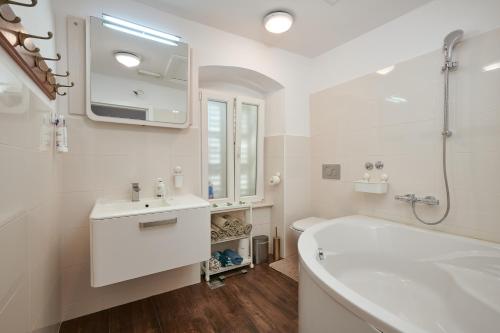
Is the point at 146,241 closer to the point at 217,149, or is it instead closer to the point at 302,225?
the point at 217,149

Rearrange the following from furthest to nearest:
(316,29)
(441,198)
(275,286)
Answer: (316,29)
(275,286)
(441,198)

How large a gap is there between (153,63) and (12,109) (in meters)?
1.23

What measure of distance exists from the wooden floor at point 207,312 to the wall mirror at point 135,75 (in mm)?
1360

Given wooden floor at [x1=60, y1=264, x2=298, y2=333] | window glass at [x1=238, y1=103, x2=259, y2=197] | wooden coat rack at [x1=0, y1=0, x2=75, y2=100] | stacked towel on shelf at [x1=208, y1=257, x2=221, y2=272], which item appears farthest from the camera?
window glass at [x1=238, y1=103, x2=259, y2=197]

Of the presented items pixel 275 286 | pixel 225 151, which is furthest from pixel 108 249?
pixel 225 151

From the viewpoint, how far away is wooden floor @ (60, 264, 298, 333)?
1384mm

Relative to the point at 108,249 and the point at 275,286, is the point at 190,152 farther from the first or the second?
the point at 275,286

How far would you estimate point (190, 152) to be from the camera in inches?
73.2

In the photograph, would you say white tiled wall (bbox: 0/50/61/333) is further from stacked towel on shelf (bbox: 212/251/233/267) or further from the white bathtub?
stacked towel on shelf (bbox: 212/251/233/267)

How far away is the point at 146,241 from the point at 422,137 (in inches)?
82.2

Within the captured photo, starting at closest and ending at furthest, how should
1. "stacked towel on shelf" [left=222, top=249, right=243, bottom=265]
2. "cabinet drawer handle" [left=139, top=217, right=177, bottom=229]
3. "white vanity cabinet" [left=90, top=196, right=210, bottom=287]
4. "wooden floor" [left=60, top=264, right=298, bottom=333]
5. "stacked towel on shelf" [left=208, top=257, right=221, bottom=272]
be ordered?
"white vanity cabinet" [left=90, top=196, right=210, bottom=287], "cabinet drawer handle" [left=139, top=217, right=177, bottom=229], "wooden floor" [left=60, top=264, right=298, bottom=333], "stacked towel on shelf" [left=208, top=257, right=221, bottom=272], "stacked towel on shelf" [left=222, top=249, right=243, bottom=265]

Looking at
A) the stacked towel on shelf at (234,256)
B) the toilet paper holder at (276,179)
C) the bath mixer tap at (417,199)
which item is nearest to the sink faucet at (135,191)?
the stacked towel on shelf at (234,256)

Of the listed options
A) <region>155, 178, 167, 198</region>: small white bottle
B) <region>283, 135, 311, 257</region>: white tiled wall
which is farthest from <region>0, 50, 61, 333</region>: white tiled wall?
<region>283, 135, 311, 257</region>: white tiled wall

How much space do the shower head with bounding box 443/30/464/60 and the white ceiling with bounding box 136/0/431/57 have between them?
389 mm
